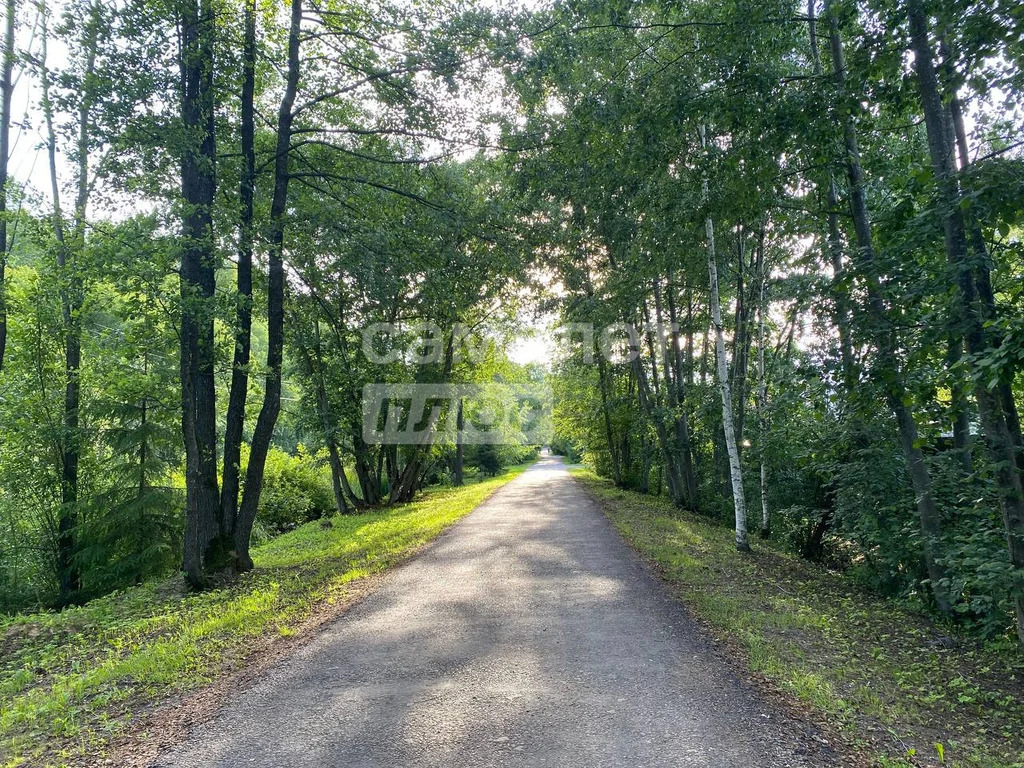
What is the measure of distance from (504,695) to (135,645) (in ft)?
13.8

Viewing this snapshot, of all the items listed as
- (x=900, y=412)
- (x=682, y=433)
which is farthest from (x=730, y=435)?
(x=682, y=433)

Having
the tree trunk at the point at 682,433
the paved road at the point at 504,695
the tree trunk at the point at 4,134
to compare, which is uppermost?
the tree trunk at the point at 4,134

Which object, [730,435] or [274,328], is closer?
[274,328]

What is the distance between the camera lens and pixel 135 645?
18.7 ft

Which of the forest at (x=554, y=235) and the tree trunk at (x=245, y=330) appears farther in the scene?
the tree trunk at (x=245, y=330)

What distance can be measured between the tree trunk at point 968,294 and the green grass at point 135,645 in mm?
6531

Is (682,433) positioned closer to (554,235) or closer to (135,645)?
(554,235)

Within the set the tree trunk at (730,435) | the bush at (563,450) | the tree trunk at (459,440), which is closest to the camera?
the tree trunk at (730,435)

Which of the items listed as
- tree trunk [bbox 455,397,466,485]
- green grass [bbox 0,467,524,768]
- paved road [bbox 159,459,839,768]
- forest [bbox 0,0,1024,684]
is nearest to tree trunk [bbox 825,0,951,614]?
forest [bbox 0,0,1024,684]

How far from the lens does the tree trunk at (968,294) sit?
163 inches

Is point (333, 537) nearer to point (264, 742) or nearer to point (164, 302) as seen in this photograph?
point (164, 302)

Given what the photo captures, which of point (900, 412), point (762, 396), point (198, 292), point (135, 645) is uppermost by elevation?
point (198, 292)
